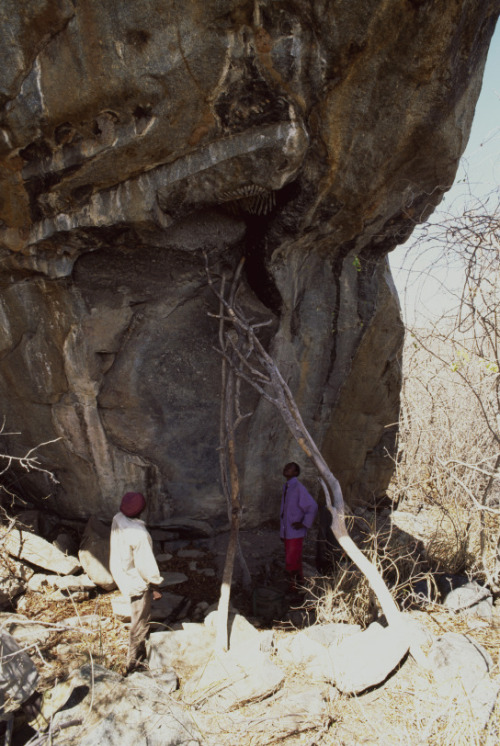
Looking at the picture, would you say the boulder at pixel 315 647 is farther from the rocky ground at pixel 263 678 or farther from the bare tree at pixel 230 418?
the bare tree at pixel 230 418

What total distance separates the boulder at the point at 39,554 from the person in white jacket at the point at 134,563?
3.82ft

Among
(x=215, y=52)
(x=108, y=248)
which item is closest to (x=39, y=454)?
(x=108, y=248)

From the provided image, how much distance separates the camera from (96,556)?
14.1ft

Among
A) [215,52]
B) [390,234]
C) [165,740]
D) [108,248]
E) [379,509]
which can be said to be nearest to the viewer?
[165,740]

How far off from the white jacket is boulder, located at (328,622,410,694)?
1.28 meters

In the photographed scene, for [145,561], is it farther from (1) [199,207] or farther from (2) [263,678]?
(1) [199,207]

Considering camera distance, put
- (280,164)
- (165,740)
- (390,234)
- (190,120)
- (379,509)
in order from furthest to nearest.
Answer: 1. (379,509)
2. (390,234)
3. (280,164)
4. (190,120)
5. (165,740)

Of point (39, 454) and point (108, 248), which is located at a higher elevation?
point (108, 248)

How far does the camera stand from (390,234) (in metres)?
4.84

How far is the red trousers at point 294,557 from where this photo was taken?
4480mm

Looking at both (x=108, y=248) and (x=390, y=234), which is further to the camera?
(x=390, y=234)

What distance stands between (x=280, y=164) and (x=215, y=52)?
31.7 inches

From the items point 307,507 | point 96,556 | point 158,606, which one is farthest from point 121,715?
point 307,507

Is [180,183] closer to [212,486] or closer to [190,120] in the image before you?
[190,120]
